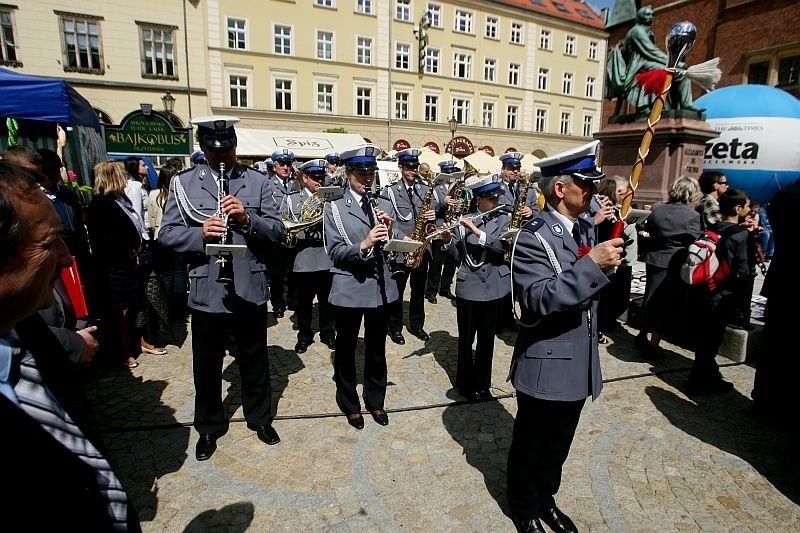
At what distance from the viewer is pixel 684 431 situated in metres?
4.36

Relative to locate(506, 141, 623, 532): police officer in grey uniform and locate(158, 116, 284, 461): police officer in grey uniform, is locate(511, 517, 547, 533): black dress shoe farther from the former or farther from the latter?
locate(158, 116, 284, 461): police officer in grey uniform

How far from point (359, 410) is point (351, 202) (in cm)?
196

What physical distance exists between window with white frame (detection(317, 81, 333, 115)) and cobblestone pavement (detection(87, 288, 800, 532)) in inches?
1218

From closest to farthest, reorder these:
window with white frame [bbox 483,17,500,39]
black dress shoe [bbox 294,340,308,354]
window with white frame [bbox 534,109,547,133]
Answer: black dress shoe [bbox 294,340,308,354] < window with white frame [bbox 483,17,500,39] < window with white frame [bbox 534,109,547,133]

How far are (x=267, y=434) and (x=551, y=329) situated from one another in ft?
8.81

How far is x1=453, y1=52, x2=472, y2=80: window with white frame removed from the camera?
37594 mm

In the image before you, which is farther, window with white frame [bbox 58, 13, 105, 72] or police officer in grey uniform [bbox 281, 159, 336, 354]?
window with white frame [bbox 58, 13, 105, 72]

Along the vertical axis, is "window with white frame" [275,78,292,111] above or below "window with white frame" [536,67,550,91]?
below

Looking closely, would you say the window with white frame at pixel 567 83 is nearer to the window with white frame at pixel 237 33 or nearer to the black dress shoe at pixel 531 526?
the window with white frame at pixel 237 33

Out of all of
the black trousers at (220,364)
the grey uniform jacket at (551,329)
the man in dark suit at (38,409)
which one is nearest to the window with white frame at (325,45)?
the black trousers at (220,364)

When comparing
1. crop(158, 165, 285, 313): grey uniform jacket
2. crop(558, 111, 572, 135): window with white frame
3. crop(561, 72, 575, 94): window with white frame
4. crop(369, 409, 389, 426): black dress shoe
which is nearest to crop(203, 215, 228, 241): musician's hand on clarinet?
crop(158, 165, 285, 313): grey uniform jacket

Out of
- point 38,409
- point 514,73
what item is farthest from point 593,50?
point 38,409

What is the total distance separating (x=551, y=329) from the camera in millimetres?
2832

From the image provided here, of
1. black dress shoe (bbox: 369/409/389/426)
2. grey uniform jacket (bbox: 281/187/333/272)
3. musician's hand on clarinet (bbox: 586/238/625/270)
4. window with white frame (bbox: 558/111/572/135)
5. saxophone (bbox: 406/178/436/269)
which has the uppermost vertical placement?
window with white frame (bbox: 558/111/572/135)
